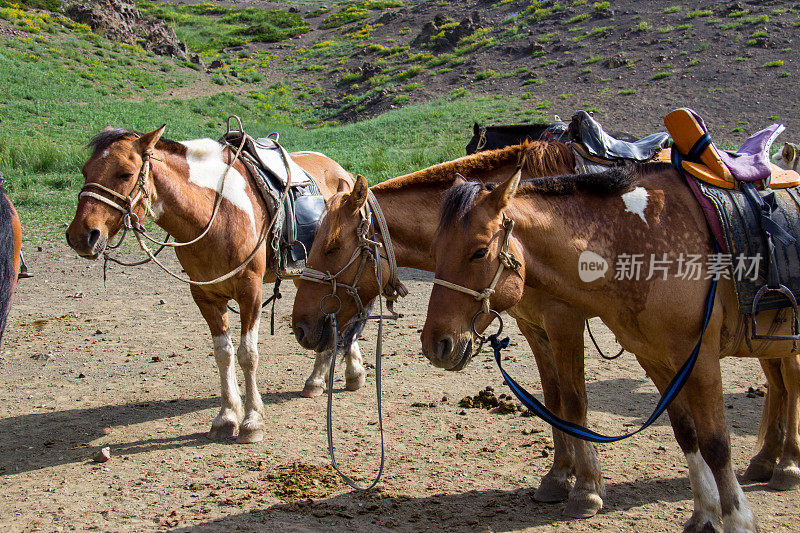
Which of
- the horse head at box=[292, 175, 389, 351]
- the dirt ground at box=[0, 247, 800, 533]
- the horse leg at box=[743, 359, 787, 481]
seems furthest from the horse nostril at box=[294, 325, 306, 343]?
the horse leg at box=[743, 359, 787, 481]

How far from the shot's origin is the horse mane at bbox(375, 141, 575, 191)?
3.90m

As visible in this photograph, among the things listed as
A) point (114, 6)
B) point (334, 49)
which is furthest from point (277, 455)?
point (334, 49)

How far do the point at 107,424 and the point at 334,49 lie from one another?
53.9 m

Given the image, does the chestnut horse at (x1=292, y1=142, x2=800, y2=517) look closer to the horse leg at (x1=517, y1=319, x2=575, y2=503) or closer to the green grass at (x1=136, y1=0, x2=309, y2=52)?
the horse leg at (x1=517, y1=319, x2=575, y2=503)

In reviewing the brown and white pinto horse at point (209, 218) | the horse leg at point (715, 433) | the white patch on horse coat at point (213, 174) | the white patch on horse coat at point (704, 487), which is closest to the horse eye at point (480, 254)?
the horse leg at point (715, 433)

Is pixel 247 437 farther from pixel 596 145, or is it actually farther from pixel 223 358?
pixel 596 145

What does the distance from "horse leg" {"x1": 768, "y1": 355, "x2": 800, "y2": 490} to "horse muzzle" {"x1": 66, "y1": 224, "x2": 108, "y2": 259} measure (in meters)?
4.60

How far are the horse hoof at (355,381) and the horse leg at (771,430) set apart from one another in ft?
10.7

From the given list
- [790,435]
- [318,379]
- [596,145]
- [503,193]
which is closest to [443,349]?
[503,193]

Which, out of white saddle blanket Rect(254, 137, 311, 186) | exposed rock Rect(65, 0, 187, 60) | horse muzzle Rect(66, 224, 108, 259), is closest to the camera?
horse muzzle Rect(66, 224, 108, 259)

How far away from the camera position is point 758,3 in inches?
1383

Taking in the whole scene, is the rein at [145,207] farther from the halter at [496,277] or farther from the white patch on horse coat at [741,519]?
the white patch on horse coat at [741,519]

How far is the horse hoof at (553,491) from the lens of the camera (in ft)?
12.5

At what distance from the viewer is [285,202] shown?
5.40m
